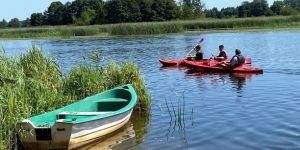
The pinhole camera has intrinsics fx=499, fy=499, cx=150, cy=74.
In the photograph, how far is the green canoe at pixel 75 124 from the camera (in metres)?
9.70

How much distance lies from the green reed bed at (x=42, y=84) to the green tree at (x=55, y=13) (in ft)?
345

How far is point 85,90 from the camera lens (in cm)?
1345

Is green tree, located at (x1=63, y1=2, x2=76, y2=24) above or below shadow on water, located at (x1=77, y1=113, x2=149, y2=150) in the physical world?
above

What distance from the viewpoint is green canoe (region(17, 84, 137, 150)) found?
970 cm

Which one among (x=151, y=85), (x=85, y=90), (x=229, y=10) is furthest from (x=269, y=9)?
(x=85, y=90)

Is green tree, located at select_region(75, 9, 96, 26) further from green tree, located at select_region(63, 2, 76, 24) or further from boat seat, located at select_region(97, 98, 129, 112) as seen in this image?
boat seat, located at select_region(97, 98, 129, 112)

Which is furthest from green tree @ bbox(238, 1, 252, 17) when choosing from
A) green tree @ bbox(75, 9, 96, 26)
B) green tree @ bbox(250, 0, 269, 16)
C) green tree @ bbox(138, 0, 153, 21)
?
green tree @ bbox(75, 9, 96, 26)

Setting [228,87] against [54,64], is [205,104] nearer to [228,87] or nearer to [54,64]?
[228,87]

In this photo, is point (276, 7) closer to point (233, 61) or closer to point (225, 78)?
point (233, 61)

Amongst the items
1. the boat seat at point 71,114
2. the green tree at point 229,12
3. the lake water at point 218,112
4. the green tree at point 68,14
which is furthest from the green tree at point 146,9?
the boat seat at point 71,114

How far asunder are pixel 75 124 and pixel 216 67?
44.6 feet

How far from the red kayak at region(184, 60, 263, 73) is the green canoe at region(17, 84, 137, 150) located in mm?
9435

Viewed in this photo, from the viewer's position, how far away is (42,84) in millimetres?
11773

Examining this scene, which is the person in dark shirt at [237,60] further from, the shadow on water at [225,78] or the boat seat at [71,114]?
the boat seat at [71,114]
